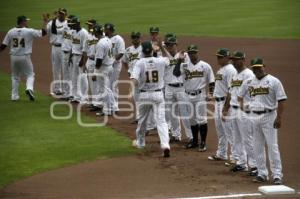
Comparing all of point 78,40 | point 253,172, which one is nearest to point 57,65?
point 78,40

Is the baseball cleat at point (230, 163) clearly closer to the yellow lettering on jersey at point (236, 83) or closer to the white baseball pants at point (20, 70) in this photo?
the yellow lettering on jersey at point (236, 83)

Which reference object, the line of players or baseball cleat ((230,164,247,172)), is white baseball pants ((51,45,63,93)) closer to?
the line of players

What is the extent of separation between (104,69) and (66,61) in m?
1.75

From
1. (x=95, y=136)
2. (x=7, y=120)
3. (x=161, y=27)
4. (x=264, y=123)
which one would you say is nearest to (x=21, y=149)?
(x=95, y=136)

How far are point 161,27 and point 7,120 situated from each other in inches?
588

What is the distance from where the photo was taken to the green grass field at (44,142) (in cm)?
1188

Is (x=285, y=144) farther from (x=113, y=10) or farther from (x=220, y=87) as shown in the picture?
(x=113, y=10)

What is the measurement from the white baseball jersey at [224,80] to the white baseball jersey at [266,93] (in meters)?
1.11

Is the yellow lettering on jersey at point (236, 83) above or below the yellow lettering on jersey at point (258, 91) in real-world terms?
above

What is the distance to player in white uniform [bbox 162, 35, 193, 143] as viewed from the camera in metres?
13.1

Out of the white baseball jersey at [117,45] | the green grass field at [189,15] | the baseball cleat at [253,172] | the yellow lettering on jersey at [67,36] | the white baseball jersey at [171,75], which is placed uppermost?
the green grass field at [189,15]

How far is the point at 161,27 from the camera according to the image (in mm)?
29562

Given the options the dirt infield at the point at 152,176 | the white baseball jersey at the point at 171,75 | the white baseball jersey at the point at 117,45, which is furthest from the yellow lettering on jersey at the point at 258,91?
the white baseball jersey at the point at 117,45

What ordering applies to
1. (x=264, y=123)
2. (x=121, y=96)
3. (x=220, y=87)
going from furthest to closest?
(x=121, y=96) → (x=220, y=87) → (x=264, y=123)
